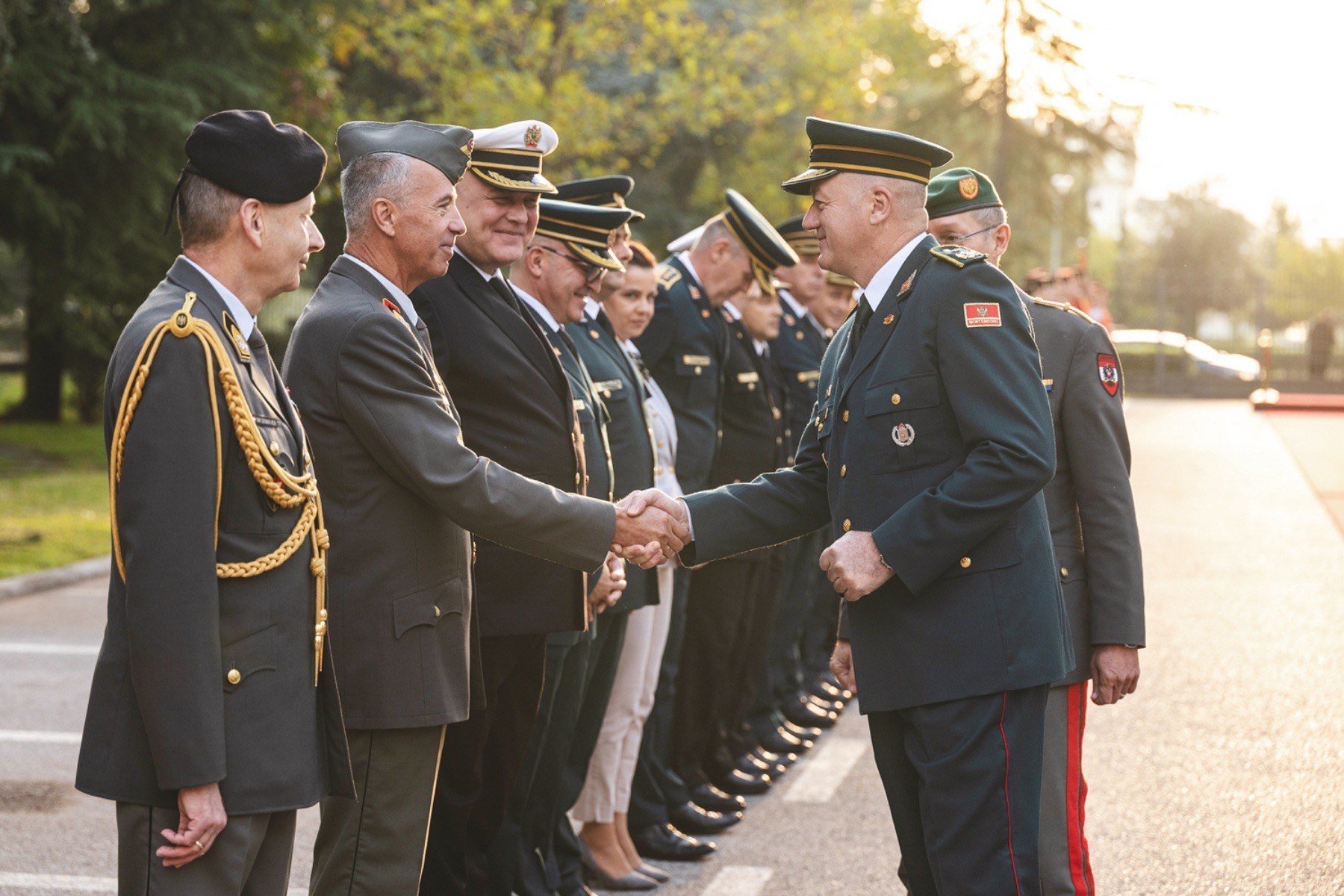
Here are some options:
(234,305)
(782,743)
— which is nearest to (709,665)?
(782,743)

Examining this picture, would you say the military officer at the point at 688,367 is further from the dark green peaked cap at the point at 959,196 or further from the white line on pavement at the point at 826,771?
the dark green peaked cap at the point at 959,196

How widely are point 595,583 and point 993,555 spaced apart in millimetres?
1611

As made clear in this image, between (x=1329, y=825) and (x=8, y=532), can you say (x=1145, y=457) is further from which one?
(x=1329, y=825)

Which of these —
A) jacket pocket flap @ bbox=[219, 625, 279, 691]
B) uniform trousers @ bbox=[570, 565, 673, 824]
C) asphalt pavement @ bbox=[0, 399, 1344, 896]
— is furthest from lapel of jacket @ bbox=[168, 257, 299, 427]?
asphalt pavement @ bbox=[0, 399, 1344, 896]

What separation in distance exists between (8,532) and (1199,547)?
33.0ft

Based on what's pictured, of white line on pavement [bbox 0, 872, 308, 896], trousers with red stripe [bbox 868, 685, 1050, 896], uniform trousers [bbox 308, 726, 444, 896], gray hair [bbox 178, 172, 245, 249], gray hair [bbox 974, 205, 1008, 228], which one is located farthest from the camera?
white line on pavement [bbox 0, 872, 308, 896]

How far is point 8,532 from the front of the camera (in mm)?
13055

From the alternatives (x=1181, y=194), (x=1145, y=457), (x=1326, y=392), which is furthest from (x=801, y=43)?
(x=1181, y=194)

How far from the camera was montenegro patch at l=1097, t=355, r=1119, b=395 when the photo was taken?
4172 mm

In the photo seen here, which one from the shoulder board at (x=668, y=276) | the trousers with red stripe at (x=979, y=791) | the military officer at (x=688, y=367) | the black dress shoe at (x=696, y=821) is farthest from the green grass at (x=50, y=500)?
the trousers with red stripe at (x=979, y=791)

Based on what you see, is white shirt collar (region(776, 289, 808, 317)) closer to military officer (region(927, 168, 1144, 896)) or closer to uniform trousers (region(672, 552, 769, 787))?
uniform trousers (region(672, 552, 769, 787))

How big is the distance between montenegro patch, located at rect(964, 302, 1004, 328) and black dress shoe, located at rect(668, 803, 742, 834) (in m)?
3.07

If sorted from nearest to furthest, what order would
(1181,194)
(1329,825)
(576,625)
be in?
1. (576,625)
2. (1329,825)
3. (1181,194)

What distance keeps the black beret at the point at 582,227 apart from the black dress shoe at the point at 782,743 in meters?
2.94
